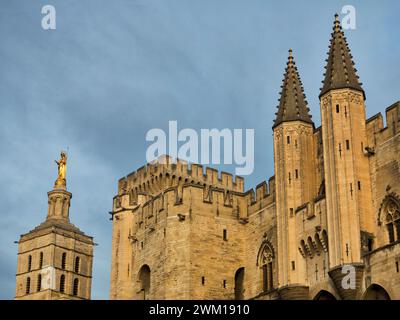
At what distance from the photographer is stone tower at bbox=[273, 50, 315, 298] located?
3512cm

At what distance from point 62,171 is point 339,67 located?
5262 centimetres

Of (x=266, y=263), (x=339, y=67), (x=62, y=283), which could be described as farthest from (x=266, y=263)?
(x=62, y=283)

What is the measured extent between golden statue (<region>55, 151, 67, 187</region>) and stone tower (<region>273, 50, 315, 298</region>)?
46844 mm

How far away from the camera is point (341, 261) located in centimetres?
3150

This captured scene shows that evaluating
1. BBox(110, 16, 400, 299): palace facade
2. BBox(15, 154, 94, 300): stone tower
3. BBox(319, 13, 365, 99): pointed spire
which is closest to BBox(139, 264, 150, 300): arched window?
BBox(110, 16, 400, 299): palace facade

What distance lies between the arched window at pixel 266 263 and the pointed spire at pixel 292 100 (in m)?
5.54

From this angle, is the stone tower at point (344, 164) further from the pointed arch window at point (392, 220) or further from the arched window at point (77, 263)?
the arched window at point (77, 263)

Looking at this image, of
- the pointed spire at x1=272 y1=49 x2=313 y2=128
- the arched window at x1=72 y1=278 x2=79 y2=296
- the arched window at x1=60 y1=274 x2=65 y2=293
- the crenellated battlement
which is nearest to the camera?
the pointed spire at x1=272 y1=49 x2=313 y2=128

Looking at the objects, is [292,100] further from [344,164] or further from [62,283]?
[62,283]

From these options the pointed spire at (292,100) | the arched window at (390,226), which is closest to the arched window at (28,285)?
the pointed spire at (292,100)

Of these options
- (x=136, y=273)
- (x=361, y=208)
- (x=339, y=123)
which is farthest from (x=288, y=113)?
(x=136, y=273)

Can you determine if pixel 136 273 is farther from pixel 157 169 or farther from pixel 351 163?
pixel 351 163

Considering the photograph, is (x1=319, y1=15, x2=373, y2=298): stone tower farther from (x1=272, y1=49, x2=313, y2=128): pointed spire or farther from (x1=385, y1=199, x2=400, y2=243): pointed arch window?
(x1=272, y1=49, x2=313, y2=128): pointed spire
